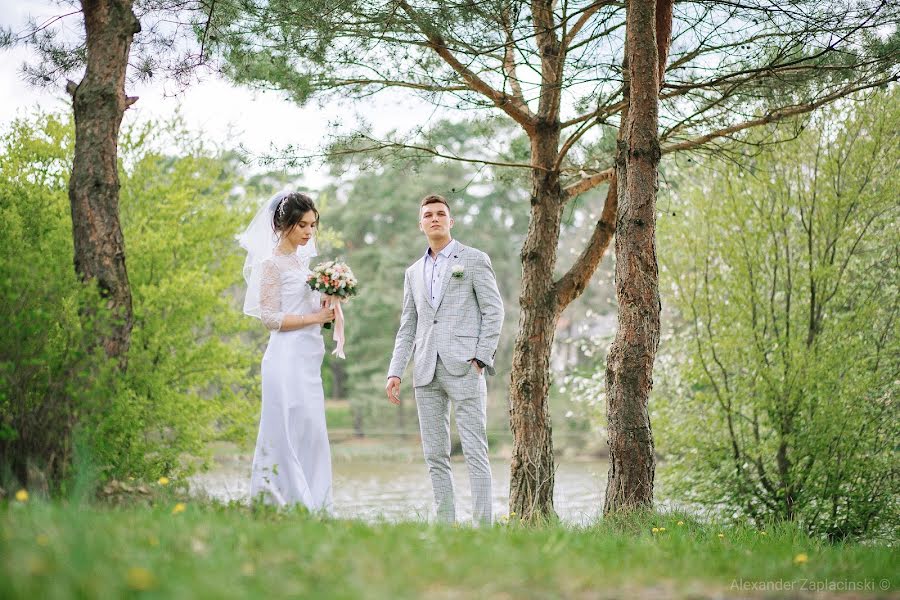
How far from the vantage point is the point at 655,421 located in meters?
8.91

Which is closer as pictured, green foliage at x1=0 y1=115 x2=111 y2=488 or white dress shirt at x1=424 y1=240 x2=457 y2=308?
green foliage at x1=0 y1=115 x2=111 y2=488

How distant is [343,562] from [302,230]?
8.51ft

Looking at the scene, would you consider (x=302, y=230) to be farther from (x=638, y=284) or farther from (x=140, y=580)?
(x=140, y=580)

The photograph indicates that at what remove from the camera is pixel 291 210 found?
4.51 metres

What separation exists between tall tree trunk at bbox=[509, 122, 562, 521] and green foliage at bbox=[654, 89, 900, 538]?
6.74 feet

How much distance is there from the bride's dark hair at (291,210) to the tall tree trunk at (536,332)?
2629 mm

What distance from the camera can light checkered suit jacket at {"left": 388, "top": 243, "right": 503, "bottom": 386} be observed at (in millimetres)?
Result: 4570

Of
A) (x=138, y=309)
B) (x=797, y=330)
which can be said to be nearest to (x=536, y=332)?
(x=797, y=330)

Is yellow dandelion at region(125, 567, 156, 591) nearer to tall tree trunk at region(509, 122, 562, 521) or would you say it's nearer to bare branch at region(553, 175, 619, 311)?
tall tree trunk at region(509, 122, 562, 521)

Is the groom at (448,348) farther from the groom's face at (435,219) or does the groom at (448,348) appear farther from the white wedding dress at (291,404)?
the white wedding dress at (291,404)

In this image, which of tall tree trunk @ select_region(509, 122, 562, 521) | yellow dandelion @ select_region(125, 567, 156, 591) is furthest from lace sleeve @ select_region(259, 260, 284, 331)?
tall tree trunk @ select_region(509, 122, 562, 521)

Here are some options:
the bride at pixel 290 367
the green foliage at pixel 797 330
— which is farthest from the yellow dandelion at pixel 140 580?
the green foliage at pixel 797 330

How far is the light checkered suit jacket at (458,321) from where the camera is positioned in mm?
4570

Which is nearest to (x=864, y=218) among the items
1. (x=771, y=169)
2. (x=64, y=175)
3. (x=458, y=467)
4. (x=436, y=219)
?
(x=771, y=169)
